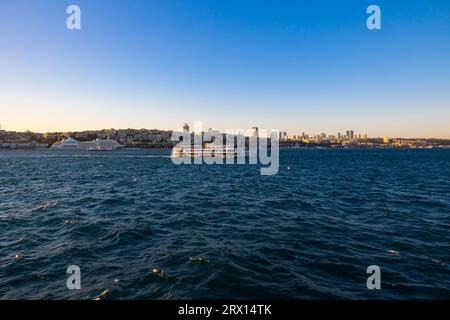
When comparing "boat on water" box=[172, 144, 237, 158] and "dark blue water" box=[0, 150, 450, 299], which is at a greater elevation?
"boat on water" box=[172, 144, 237, 158]

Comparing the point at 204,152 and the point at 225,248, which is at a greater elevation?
the point at 204,152

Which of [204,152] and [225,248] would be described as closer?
[225,248]

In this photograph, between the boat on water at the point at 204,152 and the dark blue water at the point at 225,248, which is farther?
the boat on water at the point at 204,152

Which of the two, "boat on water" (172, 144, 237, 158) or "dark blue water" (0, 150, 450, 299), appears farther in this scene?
"boat on water" (172, 144, 237, 158)

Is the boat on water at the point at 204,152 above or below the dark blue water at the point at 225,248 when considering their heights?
above

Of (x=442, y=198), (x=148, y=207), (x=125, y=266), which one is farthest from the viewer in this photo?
(x=442, y=198)
